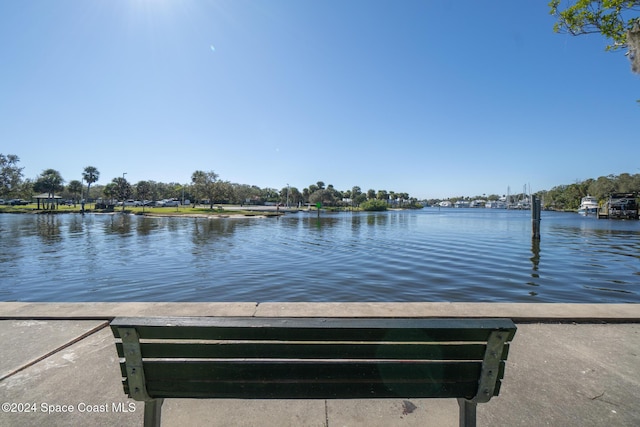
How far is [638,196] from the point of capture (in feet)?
256

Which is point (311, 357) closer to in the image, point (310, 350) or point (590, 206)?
point (310, 350)

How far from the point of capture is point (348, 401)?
2961 mm

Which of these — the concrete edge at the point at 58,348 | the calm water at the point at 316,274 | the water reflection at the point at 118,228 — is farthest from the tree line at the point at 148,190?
the concrete edge at the point at 58,348

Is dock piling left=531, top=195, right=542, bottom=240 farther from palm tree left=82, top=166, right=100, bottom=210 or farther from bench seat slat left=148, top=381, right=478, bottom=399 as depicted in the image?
palm tree left=82, top=166, right=100, bottom=210

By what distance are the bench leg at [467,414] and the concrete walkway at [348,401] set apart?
530 millimetres

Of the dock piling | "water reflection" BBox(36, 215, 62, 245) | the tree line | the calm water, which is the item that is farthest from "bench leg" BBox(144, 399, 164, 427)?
the tree line

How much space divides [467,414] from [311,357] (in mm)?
1133

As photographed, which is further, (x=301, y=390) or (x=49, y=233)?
(x=49, y=233)

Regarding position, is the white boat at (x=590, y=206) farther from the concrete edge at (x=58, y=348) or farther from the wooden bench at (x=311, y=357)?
the concrete edge at (x=58, y=348)

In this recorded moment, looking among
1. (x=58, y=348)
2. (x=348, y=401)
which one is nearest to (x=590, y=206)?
(x=348, y=401)

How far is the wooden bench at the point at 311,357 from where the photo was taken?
184cm

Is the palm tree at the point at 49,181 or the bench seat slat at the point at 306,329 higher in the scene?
the palm tree at the point at 49,181

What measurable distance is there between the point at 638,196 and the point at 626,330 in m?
102

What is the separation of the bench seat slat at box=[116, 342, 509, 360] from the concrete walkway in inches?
43.1
